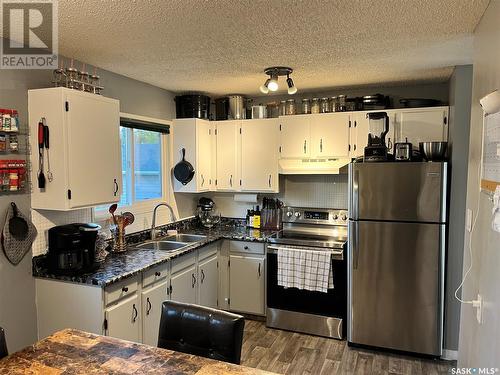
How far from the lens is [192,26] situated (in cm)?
214

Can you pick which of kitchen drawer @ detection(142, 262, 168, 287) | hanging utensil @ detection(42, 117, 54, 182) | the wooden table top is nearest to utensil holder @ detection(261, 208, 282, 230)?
kitchen drawer @ detection(142, 262, 168, 287)

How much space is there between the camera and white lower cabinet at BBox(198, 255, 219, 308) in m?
3.66

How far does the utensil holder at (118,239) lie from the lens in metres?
3.17

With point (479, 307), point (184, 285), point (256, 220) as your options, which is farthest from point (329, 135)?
point (479, 307)

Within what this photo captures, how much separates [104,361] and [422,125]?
3111 mm

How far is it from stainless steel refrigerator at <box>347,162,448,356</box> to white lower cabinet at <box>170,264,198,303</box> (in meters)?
1.40

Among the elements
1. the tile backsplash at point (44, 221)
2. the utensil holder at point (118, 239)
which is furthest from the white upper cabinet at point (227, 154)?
the tile backsplash at point (44, 221)

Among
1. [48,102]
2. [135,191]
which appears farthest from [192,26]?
[135,191]

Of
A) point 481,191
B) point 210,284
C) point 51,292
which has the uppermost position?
point 481,191

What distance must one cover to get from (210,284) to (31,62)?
246 centimetres

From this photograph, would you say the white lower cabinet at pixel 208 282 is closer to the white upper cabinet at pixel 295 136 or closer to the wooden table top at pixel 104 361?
the white upper cabinet at pixel 295 136

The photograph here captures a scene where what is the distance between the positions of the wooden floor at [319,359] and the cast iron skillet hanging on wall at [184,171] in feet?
5.58

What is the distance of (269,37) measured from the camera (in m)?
2.33

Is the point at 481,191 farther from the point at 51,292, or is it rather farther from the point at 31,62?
the point at 31,62
